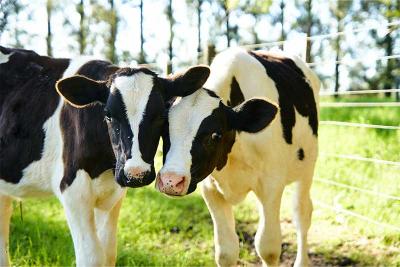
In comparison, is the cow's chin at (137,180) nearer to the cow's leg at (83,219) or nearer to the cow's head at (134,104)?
the cow's head at (134,104)

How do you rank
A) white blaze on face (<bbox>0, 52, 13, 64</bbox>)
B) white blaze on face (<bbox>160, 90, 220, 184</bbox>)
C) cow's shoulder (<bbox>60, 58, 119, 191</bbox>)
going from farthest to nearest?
white blaze on face (<bbox>0, 52, 13, 64</bbox>), cow's shoulder (<bbox>60, 58, 119, 191</bbox>), white blaze on face (<bbox>160, 90, 220, 184</bbox>)

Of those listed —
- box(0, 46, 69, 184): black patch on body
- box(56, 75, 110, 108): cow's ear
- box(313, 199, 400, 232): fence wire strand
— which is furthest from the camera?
box(313, 199, 400, 232): fence wire strand

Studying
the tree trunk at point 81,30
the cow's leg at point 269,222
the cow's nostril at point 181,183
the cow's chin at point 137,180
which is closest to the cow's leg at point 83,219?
the cow's chin at point 137,180

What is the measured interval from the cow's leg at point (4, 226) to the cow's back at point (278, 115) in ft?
5.67

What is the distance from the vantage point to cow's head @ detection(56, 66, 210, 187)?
3.35 meters

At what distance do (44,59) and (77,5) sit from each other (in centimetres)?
2172

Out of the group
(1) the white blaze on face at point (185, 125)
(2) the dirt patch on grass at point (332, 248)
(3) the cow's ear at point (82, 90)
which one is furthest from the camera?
(2) the dirt patch on grass at point (332, 248)

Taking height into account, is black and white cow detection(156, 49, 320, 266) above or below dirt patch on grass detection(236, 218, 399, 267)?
above

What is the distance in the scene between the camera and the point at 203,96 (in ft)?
12.2

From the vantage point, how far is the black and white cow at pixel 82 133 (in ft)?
11.3

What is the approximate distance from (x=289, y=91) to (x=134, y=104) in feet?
6.27

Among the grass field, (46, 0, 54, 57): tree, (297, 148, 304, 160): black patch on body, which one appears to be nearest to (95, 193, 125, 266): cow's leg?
the grass field

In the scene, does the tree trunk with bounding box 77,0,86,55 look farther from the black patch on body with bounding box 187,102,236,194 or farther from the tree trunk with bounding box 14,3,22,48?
the black patch on body with bounding box 187,102,236,194

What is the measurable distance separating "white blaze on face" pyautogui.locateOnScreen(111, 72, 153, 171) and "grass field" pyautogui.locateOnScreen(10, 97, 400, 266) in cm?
231
